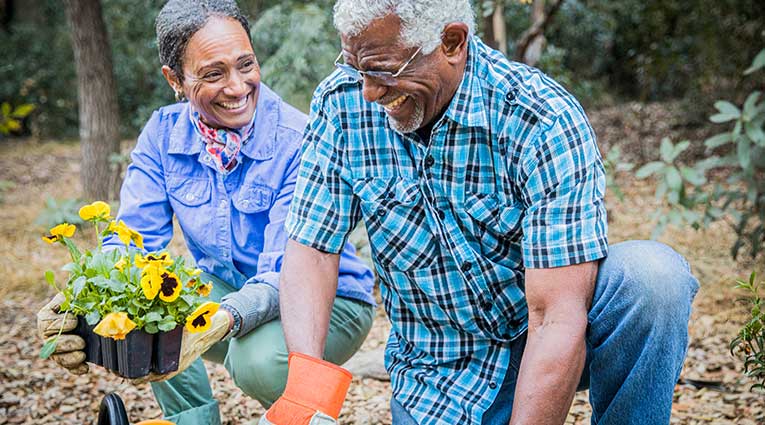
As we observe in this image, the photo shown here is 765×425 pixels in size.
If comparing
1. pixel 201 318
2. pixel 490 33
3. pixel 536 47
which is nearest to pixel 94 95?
pixel 490 33

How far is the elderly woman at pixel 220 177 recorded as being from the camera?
220cm

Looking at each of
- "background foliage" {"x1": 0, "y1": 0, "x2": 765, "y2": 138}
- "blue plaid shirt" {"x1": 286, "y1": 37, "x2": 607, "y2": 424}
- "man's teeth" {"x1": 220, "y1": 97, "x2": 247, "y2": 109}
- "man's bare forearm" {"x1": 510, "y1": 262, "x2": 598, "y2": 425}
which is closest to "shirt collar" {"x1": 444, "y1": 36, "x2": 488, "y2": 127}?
"blue plaid shirt" {"x1": 286, "y1": 37, "x2": 607, "y2": 424}

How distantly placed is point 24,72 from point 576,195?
1019 cm

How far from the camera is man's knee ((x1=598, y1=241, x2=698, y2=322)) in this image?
5.60ft

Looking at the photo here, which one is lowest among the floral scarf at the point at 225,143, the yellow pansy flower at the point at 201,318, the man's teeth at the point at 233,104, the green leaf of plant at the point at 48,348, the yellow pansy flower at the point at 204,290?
the green leaf of plant at the point at 48,348

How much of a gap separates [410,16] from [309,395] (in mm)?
816

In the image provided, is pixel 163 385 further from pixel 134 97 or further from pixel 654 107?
pixel 134 97

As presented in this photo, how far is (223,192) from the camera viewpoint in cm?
230

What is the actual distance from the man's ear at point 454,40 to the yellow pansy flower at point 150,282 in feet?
2.49

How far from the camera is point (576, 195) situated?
5.43 ft

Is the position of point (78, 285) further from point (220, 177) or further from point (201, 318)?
point (220, 177)

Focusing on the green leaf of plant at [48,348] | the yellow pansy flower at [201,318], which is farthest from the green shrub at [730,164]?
the green leaf of plant at [48,348]

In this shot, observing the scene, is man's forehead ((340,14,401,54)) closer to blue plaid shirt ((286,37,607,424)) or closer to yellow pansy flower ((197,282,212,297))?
blue plaid shirt ((286,37,607,424))

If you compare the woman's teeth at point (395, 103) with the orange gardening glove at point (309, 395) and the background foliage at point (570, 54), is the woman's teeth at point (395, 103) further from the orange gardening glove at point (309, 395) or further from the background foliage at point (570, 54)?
the background foliage at point (570, 54)
